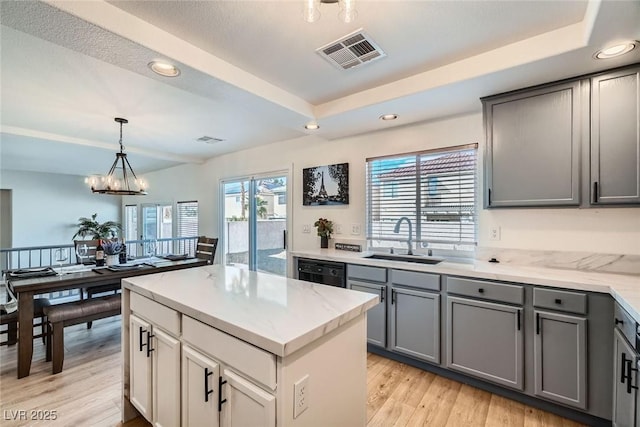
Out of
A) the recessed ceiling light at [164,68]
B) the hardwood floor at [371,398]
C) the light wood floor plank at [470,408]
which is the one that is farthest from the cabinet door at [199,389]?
the recessed ceiling light at [164,68]

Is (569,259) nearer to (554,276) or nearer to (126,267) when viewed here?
(554,276)

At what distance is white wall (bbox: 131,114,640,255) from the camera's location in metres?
2.16

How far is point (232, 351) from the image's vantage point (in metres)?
1.14

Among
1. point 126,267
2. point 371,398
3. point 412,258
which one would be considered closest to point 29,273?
point 126,267

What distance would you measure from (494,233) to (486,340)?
3.13 ft

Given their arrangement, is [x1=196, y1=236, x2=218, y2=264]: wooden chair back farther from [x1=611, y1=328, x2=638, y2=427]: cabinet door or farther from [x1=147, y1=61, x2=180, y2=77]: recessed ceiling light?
[x1=611, y1=328, x2=638, y2=427]: cabinet door

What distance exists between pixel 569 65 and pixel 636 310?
151 centimetres

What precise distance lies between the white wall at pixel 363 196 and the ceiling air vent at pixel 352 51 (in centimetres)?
125

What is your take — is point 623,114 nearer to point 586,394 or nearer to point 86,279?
point 586,394

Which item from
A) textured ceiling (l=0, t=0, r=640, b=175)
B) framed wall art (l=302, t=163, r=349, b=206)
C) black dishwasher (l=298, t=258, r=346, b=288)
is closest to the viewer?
textured ceiling (l=0, t=0, r=640, b=175)

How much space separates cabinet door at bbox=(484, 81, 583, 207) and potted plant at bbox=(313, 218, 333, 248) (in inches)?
71.1

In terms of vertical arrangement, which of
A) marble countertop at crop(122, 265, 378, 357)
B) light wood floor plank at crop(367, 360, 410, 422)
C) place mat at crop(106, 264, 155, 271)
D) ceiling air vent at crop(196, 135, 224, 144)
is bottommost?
light wood floor plank at crop(367, 360, 410, 422)

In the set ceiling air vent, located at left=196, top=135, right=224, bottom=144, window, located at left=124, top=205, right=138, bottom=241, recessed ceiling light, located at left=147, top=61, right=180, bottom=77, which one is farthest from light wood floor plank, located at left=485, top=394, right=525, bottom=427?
window, located at left=124, top=205, right=138, bottom=241

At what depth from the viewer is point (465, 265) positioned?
2.44 m
